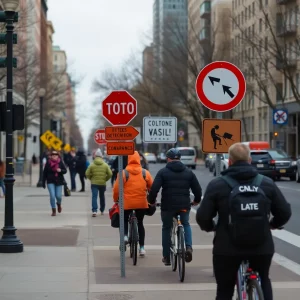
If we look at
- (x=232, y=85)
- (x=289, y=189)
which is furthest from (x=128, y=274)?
(x=289, y=189)

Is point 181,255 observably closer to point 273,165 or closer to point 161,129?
point 161,129

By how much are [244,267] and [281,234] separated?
30.3 feet

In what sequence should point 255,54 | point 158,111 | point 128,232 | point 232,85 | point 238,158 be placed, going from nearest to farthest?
1. point 238,158
2. point 232,85
3. point 128,232
4. point 255,54
5. point 158,111

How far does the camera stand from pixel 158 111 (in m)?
86.4

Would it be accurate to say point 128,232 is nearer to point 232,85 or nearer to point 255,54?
point 232,85

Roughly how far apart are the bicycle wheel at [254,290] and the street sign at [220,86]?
3.82 meters

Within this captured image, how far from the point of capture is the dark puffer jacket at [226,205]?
5.82 metres

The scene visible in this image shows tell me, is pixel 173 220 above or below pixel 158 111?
below

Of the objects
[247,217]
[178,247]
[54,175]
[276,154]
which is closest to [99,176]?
[54,175]

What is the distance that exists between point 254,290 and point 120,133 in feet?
15.0

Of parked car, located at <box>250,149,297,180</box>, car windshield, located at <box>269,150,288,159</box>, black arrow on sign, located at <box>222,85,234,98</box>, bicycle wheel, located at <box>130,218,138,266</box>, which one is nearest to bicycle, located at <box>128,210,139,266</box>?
bicycle wheel, located at <box>130,218,138,266</box>

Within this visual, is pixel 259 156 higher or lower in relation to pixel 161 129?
lower

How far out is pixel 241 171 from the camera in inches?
230

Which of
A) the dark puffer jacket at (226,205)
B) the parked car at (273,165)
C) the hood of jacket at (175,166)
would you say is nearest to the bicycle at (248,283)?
the dark puffer jacket at (226,205)
